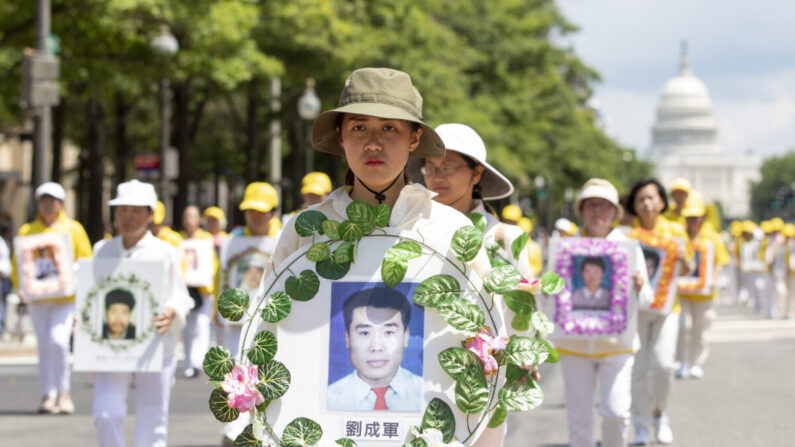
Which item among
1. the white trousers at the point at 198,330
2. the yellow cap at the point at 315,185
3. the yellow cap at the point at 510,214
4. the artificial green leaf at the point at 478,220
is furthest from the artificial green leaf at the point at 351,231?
the white trousers at the point at 198,330

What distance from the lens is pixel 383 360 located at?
3.69 meters

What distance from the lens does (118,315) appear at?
829 cm

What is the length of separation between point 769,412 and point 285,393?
9359 millimetres

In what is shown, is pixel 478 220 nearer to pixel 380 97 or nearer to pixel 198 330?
pixel 380 97

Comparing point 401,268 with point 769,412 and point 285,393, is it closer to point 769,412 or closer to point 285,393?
point 285,393

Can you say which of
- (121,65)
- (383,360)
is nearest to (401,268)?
(383,360)

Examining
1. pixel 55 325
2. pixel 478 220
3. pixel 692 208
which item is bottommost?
pixel 55 325

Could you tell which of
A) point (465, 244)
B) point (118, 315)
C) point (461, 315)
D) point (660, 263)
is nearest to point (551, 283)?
point (465, 244)

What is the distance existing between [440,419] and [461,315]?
0.94ft

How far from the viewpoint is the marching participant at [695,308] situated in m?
13.2

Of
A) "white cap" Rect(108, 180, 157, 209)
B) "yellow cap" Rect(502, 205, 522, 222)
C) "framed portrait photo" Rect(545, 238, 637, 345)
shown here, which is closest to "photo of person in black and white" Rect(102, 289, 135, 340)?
"white cap" Rect(108, 180, 157, 209)

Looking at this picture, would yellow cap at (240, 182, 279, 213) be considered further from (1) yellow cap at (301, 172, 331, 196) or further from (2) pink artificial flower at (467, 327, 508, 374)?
(2) pink artificial flower at (467, 327, 508, 374)

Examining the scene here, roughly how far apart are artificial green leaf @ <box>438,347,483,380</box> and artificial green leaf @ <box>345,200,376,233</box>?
1.35 feet

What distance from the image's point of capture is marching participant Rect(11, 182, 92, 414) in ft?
37.7
